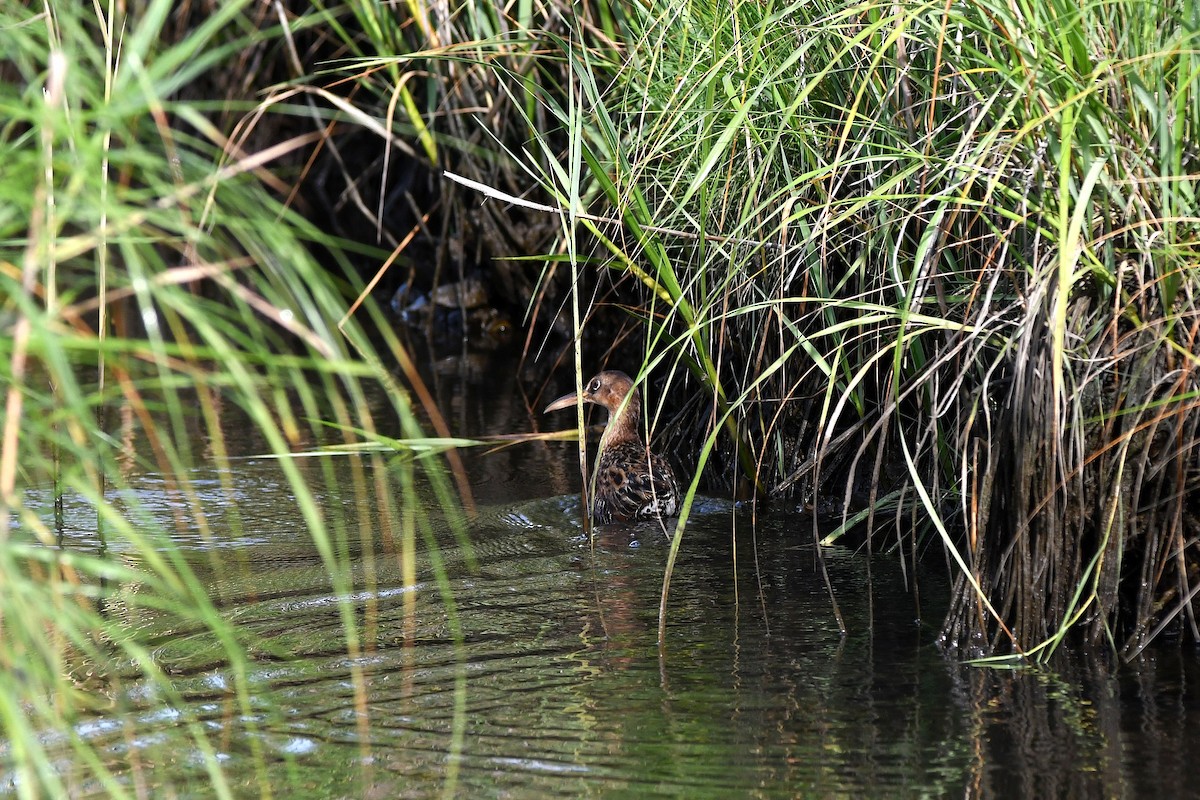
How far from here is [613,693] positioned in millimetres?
3533

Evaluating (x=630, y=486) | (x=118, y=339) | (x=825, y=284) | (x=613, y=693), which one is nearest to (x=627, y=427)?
(x=630, y=486)

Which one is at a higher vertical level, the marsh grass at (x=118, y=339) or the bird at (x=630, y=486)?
the marsh grass at (x=118, y=339)

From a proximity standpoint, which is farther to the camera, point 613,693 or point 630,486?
point 630,486

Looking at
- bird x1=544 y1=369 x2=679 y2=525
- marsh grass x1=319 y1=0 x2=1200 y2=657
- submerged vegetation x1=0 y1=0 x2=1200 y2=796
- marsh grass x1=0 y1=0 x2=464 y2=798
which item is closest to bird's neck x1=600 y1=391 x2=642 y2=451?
bird x1=544 y1=369 x2=679 y2=525

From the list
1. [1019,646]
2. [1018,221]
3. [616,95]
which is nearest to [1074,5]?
[1018,221]

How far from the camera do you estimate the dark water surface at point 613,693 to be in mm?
3018

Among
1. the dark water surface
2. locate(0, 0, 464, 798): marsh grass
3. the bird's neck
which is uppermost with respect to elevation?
locate(0, 0, 464, 798): marsh grass

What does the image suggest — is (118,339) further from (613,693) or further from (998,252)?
(998,252)

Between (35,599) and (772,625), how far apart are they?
2.37m

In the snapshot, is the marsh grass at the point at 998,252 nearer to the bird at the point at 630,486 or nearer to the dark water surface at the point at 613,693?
the dark water surface at the point at 613,693

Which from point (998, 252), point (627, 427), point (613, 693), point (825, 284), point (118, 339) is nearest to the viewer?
point (118, 339)

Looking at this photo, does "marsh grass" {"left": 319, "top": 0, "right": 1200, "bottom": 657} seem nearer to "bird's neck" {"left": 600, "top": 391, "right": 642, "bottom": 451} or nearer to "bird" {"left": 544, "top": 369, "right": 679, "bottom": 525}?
"bird" {"left": 544, "top": 369, "right": 679, "bottom": 525}

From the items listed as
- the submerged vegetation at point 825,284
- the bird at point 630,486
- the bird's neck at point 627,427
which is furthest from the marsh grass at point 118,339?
the bird's neck at point 627,427

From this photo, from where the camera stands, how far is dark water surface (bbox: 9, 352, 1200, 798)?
302 cm
